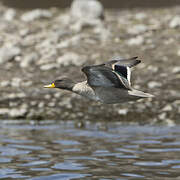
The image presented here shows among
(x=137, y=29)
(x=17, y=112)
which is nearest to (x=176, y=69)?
(x=137, y=29)

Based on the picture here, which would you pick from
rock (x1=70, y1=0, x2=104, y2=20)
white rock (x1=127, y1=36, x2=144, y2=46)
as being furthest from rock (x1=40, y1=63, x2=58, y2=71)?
rock (x1=70, y1=0, x2=104, y2=20)

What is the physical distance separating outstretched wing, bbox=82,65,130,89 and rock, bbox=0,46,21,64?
6713mm

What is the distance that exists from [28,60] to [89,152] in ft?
17.0

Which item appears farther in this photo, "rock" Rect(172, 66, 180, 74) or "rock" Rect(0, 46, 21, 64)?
"rock" Rect(0, 46, 21, 64)

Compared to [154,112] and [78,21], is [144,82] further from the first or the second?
[78,21]

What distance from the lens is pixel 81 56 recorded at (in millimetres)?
13984

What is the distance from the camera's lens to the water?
772 cm

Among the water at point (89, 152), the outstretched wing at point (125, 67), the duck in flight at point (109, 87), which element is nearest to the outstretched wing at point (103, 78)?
the duck in flight at point (109, 87)

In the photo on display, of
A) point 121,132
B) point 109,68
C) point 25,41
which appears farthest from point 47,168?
point 25,41

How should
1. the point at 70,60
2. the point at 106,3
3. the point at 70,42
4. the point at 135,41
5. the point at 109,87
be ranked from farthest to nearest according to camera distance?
1. the point at 106,3
2. the point at 70,42
3. the point at 135,41
4. the point at 70,60
5. the point at 109,87

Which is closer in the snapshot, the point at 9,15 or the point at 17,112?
the point at 17,112

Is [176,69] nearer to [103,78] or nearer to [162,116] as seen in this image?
[162,116]

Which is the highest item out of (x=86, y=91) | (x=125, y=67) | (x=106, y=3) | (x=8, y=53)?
(x=106, y=3)

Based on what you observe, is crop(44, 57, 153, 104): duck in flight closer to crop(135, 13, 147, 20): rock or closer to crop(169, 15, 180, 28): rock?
crop(169, 15, 180, 28): rock
